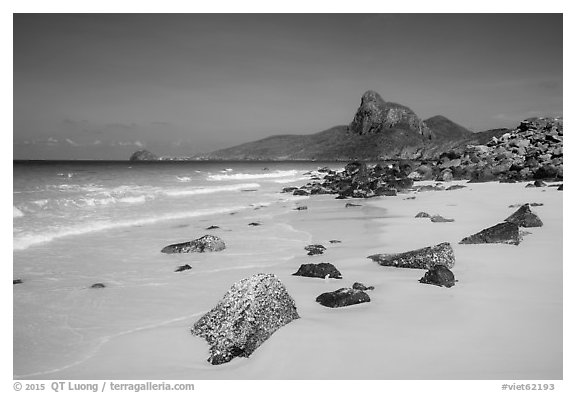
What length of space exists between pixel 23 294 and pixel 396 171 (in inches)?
1278

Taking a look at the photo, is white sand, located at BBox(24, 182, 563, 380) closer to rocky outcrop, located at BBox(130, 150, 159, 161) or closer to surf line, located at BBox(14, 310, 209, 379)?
surf line, located at BBox(14, 310, 209, 379)

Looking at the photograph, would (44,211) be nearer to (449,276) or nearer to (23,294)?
(23,294)

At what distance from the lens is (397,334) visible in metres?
4.32

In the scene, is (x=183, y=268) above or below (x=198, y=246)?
below

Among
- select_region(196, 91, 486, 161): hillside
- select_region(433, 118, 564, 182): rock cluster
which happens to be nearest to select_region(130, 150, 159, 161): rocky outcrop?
select_region(196, 91, 486, 161): hillside

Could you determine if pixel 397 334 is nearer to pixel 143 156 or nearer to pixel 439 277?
pixel 439 277

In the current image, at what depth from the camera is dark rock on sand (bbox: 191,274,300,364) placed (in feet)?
13.1

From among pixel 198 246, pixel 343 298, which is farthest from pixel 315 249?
pixel 343 298

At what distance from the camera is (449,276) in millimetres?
5883

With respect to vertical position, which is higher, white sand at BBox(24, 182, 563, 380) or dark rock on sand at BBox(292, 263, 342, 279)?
dark rock on sand at BBox(292, 263, 342, 279)

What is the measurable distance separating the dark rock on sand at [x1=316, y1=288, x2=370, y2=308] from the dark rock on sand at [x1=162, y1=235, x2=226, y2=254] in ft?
13.7

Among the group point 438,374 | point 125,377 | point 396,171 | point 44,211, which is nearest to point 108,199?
point 44,211

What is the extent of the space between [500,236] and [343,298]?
4550 millimetres

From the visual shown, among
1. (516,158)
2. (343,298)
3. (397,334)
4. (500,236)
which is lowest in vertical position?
(397,334)
